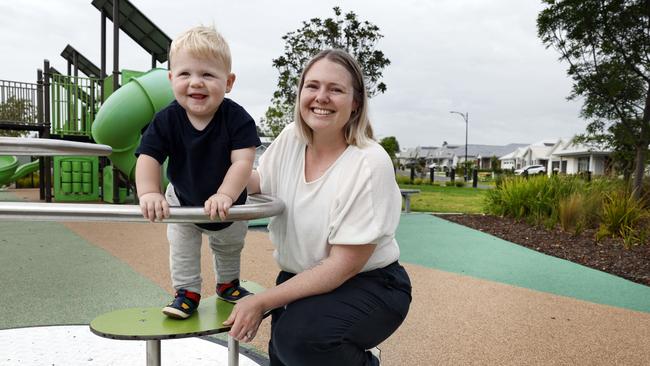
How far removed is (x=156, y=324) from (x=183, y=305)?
0.13 meters

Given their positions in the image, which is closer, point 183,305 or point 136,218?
point 136,218

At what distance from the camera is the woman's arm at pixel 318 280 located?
5.31 ft

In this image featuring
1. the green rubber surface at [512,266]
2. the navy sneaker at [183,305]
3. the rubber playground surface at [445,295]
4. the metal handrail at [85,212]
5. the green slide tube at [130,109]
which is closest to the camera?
the metal handrail at [85,212]

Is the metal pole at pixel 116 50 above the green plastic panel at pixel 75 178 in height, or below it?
above

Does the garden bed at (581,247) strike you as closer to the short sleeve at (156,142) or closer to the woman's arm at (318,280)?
the woman's arm at (318,280)

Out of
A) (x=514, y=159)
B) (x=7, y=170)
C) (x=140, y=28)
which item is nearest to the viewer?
(x=140, y=28)

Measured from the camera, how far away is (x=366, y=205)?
1651 millimetres

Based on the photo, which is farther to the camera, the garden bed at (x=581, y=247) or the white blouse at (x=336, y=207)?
the garden bed at (x=581, y=247)

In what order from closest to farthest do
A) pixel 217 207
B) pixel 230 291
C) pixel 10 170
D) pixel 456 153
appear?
pixel 217 207 < pixel 230 291 < pixel 10 170 < pixel 456 153

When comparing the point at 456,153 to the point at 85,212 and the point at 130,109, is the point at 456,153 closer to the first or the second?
the point at 130,109

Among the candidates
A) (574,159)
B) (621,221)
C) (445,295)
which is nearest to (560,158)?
(574,159)

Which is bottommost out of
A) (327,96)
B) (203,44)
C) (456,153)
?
(327,96)

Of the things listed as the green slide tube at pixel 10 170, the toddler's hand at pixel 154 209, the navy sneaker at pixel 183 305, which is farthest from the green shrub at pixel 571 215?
the green slide tube at pixel 10 170

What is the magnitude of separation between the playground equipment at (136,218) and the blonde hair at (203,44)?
48cm
